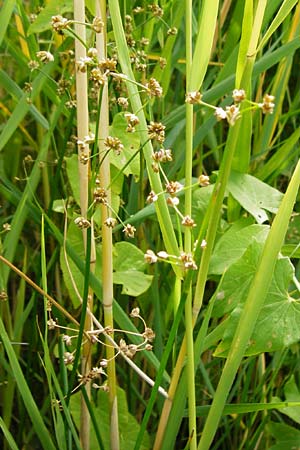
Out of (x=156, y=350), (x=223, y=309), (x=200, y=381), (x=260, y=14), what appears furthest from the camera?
(x=200, y=381)

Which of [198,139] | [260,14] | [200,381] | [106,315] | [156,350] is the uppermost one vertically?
[260,14]

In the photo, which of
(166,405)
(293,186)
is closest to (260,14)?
(293,186)

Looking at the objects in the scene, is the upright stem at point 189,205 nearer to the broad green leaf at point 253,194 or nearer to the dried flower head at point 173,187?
the dried flower head at point 173,187

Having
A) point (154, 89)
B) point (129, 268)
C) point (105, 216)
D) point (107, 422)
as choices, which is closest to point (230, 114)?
point (154, 89)

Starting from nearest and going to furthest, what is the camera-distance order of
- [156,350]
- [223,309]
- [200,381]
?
[223,309] → [156,350] → [200,381]

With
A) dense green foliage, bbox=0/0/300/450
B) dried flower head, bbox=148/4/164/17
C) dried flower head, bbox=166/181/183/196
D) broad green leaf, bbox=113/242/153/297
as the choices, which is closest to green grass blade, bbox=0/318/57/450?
dense green foliage, bbox=0/0/300/450

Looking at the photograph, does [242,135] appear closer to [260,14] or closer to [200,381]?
[260,14]

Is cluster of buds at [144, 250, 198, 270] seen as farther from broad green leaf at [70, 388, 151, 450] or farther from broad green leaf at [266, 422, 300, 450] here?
broad green leaf at [266, 422, 300, 450]
